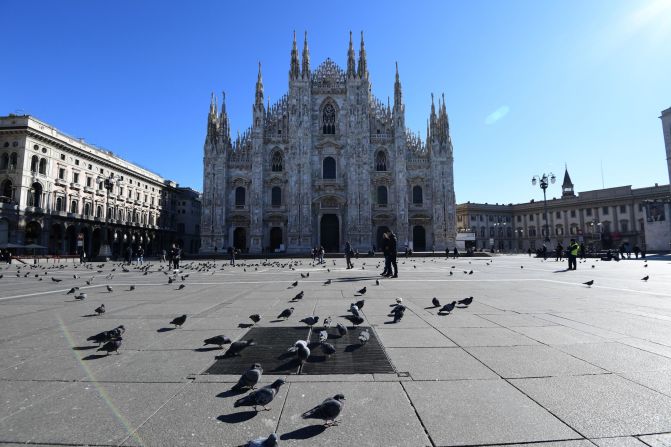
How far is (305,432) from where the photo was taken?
7.16 ft

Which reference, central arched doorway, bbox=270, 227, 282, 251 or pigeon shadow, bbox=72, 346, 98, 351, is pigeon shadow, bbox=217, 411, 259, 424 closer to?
pigeon shadow, bbox=72, 346, 98, 351

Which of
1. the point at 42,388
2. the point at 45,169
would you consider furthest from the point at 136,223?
the point at 42,388

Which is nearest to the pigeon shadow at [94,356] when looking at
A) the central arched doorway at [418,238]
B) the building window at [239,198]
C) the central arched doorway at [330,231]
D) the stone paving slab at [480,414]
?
the stone paving slab at [480,414]

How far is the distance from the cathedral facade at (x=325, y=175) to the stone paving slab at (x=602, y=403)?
1492 inches

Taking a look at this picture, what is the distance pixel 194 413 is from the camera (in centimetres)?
241

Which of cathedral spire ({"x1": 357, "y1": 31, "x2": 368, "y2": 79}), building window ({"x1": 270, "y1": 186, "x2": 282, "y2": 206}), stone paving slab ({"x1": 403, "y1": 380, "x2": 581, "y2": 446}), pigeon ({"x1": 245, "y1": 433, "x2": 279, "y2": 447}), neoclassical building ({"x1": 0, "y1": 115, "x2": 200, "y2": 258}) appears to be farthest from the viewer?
cathedral spire ({"x1": 357, "y1": 31, "x2": 368, "y2": 79})

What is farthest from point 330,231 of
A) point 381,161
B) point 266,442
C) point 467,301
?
point 266,442

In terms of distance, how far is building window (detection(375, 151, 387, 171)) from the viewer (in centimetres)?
4362

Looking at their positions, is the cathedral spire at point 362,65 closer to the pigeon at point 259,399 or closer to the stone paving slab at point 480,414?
the stone paving slab at point 480,414

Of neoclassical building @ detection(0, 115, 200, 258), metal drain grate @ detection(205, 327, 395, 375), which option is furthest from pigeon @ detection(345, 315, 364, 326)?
neoclassical building @ detection(0, 115, 200, 258)

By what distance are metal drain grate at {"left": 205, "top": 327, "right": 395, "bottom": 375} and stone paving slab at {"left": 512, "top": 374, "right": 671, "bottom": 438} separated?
1.22m

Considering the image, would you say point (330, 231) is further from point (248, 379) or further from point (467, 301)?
point (248, 379)

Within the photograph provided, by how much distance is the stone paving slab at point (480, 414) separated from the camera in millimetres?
2117

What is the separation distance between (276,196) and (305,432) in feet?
136
